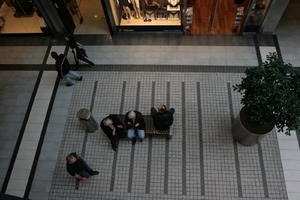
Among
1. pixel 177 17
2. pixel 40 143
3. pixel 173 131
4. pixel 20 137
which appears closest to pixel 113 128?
pixel 173 131

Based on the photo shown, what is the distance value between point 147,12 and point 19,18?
18.3 ft

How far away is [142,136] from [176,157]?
1.09 m

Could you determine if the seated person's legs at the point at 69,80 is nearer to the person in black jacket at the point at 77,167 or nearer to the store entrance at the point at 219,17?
the person in black jacket at the point at 77,167

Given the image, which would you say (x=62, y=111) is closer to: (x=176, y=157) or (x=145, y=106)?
(x=145, y=106)

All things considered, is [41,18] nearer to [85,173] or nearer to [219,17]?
[85,173]

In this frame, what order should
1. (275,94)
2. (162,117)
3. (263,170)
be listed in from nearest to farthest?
(275,94) < (162,117) < (263,170)

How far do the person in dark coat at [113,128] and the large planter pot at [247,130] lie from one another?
3.01m

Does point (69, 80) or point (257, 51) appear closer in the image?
point (69, 80)

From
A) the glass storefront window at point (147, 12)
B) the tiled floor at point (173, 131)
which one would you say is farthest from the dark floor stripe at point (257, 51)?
the glass storefront window at point (147, 12)

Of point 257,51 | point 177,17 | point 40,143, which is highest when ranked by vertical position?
point 177,17

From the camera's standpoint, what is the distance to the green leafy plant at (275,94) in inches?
187

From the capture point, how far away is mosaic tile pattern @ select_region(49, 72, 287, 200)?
245 inches

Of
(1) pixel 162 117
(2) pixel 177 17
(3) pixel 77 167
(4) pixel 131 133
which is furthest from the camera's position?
(2) pixel 177 17

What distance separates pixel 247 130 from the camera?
5.95m
